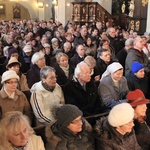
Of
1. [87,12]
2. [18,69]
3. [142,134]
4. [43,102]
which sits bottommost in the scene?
[142,134]

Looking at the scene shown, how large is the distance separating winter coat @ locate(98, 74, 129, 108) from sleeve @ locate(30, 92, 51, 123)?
2.99 feet

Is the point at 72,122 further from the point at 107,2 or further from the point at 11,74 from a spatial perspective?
the point at 107,2

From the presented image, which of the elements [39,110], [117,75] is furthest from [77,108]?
[117,75]

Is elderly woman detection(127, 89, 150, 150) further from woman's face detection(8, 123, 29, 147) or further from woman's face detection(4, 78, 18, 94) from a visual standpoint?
woman's face detection(4, 78, 18, 94)

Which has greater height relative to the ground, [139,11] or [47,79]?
[139,11]

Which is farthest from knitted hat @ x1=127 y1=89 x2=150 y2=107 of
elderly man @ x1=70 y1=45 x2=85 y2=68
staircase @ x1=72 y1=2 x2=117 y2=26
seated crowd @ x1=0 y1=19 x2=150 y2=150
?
staircase @ x1=72 y1=2 x2=117 y2=26

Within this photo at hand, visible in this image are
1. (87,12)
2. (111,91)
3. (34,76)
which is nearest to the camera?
(111,91)

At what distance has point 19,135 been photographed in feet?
8.42

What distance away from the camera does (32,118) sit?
155 inches

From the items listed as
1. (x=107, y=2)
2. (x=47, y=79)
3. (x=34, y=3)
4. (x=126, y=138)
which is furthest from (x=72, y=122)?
(x=34, y=3)

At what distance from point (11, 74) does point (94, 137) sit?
4.66 ft

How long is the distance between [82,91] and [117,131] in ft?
4.04

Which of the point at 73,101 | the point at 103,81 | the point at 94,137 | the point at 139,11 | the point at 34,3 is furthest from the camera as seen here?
the point at 34,3

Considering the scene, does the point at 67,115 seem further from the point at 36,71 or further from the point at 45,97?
the point at 36,71
